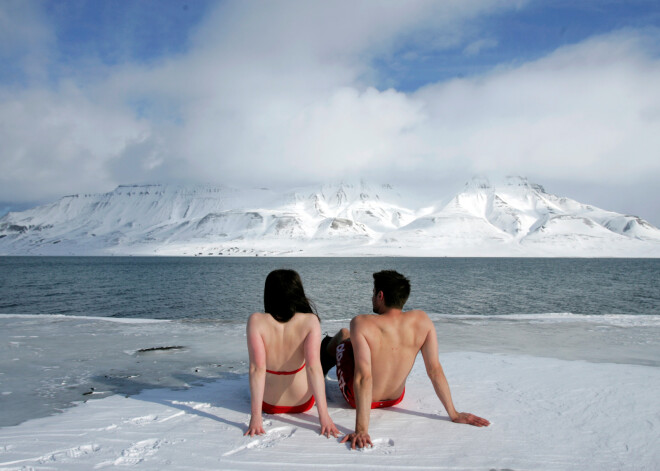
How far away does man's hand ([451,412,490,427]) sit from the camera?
16.0 ft

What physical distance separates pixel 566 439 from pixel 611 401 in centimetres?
183

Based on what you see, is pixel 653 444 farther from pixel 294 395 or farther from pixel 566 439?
pixel 294 395

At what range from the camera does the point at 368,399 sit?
453 cm

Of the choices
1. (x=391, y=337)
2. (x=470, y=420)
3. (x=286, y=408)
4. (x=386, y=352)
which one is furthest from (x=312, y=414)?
(x=470, y=420)

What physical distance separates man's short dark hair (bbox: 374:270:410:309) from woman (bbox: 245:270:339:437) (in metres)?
0.81

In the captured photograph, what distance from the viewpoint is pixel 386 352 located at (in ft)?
16.2

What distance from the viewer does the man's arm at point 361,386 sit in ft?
14.3

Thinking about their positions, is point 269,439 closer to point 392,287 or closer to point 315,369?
point 315,369

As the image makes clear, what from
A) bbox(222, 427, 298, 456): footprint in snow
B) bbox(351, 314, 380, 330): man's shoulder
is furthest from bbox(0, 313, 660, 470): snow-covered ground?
bbox(351, 314, 380, 330): man's shoulder

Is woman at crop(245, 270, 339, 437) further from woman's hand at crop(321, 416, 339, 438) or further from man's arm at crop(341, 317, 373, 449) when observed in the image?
man's arm at crop(341, 317, 373, 449)

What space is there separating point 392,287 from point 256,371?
175 centimetres

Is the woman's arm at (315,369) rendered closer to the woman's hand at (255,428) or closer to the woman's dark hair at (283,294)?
the woman's dark hair at (283,294)

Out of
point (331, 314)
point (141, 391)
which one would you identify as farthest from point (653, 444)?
point (331, 314)

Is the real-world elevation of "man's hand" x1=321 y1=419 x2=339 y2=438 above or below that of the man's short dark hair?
below
